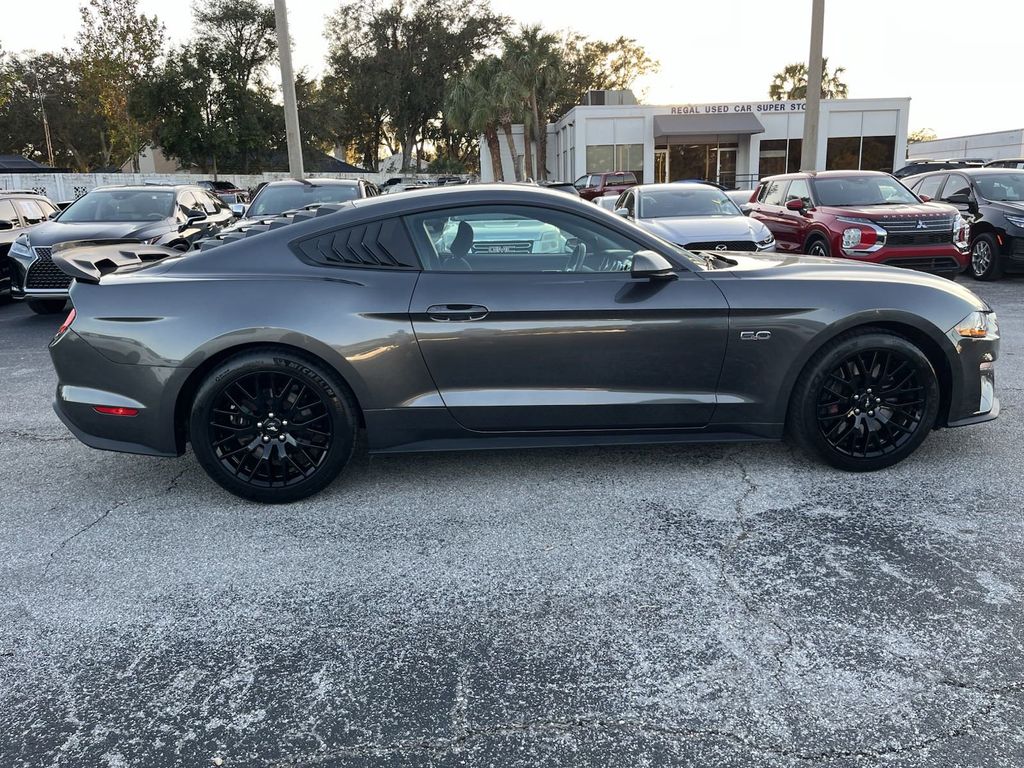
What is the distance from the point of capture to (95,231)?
9375mm

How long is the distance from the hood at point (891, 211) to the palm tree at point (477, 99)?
3451 centimetres

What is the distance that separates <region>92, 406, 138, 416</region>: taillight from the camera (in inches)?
147

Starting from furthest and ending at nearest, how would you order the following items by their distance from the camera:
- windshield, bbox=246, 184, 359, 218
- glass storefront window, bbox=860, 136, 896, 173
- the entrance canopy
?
glass storefront window, bbox=860, 136, 896, 173
the entrance canopy
windshield, bbox=246, 184, 359, 218

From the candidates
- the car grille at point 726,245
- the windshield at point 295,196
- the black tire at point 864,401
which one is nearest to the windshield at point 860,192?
the car grille at point 726,245

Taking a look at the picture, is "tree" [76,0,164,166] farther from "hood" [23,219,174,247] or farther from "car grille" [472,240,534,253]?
"car grille" [472,240,534,253]

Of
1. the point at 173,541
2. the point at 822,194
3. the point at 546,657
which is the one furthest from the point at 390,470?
the point at 822,194

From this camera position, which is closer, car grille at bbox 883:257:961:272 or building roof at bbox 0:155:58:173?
car grille at bbox 883:257:961:272

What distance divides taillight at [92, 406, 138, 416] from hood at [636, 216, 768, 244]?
6.12 m

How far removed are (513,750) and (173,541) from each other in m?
2.09

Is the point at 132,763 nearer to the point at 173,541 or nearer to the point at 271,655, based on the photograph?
the point at 271,655

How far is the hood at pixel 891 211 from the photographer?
379 inches

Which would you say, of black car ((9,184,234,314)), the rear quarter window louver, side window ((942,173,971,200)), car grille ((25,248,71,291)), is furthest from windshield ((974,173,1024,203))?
car grille ((25,248,71,291))

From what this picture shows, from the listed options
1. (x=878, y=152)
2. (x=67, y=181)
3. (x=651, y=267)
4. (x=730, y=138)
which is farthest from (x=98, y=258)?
(x=878, y=152)

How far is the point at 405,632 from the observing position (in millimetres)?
2732
